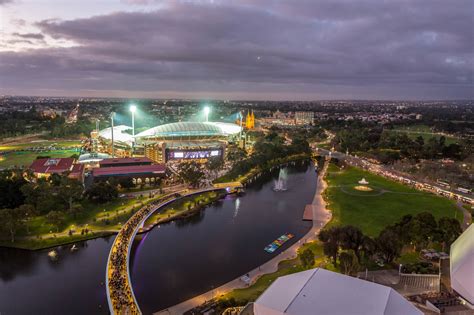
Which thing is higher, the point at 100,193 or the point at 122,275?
the point at 100,193

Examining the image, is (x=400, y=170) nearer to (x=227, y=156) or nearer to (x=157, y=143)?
(x=227, y=156)

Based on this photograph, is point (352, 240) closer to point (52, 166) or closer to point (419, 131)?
point (52, 166)

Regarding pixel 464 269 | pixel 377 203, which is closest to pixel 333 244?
pixel 464 269

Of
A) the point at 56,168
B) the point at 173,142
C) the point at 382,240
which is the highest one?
the point at 173,142

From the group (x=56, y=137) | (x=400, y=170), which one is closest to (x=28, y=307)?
(x=400, y=170)

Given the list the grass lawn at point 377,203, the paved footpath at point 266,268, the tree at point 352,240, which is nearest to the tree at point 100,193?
the paved footpath at point 266,268

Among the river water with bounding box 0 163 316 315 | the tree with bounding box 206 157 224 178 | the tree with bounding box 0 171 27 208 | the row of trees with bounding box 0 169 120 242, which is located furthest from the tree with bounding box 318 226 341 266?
the tree with bounding box 0 171 27 208

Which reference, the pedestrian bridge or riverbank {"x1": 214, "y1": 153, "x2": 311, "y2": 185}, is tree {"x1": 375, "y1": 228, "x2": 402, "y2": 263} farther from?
riverbank {"x1": 214, "y1": 153, "x2": 311, "y2": 185}
